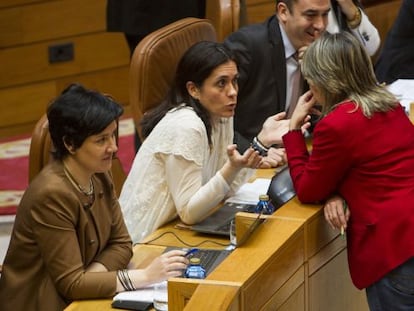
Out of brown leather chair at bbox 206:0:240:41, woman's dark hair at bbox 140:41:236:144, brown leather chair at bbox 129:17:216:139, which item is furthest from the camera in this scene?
brown leather chair at bbox 206:0:240:41

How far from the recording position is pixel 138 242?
133 inches

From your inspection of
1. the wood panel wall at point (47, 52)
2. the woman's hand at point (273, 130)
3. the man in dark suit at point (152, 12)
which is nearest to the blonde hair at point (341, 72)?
the woman's hand at point (273, 130)

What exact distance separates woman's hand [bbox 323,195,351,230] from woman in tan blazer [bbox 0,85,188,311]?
17.5 inches

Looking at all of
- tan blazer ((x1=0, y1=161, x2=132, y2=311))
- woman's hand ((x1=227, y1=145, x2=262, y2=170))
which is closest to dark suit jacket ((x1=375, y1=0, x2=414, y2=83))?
woman's hand ((x1=227, y1=145, x2=262, y2=170))

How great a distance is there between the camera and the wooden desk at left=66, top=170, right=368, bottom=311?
2494 millimetres

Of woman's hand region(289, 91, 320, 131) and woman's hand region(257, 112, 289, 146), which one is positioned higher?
woman's hand region(289, 91, 320, 131)

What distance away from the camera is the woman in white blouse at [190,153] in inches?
134

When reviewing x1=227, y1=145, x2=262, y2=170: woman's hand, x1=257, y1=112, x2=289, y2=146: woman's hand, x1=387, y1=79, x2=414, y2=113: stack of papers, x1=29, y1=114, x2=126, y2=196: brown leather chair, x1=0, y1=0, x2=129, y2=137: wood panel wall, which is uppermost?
x1=29, y1=114, x2=126, y2=196: brown leather chair

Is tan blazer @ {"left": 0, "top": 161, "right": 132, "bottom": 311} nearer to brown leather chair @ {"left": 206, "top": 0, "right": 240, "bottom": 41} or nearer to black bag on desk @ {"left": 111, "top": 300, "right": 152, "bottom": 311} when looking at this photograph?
black bag on desk @ {"left": 111, "top": 300, "right": 152, "bottom": 311}

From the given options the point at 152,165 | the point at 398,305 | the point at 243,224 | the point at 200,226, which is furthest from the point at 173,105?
the point at 398,305

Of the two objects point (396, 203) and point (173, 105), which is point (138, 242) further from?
point (396, 203)

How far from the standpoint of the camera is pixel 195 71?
3.57 meters

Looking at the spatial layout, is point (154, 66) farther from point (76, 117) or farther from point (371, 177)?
point (371, 177)

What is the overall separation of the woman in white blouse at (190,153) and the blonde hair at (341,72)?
0.40 metres
